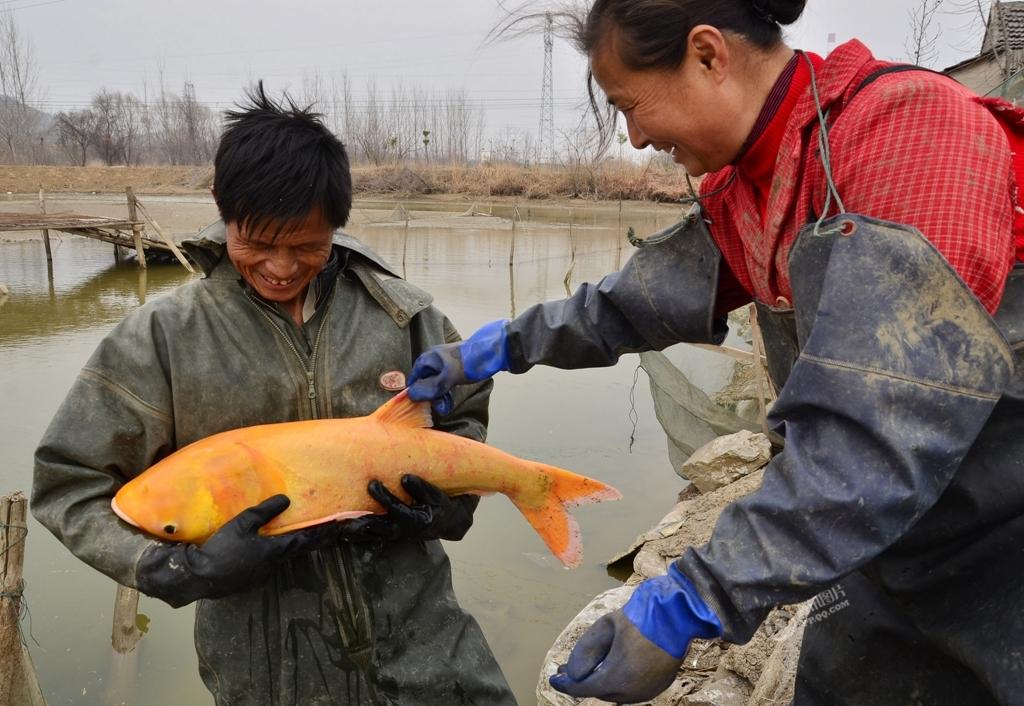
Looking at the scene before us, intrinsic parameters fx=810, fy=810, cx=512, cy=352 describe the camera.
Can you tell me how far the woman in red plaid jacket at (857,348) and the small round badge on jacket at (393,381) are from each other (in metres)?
1.01

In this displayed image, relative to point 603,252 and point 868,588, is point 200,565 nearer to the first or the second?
point 868,588

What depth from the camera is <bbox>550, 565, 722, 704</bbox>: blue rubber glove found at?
1.38 metres

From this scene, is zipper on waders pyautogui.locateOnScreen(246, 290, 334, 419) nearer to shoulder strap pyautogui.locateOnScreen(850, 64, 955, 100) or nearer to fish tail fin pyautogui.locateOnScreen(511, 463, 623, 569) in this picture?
fish tail fin pyautogui.locateOnScreen(511, 463, 623, 569)

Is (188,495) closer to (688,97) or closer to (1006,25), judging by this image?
(688,97)

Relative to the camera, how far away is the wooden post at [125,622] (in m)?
4.45

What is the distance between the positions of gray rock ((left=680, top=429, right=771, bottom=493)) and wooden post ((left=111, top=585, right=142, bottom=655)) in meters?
3.85

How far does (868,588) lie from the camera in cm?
194

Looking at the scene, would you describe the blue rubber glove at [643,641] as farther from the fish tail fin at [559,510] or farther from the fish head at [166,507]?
the fish head at [166,507]

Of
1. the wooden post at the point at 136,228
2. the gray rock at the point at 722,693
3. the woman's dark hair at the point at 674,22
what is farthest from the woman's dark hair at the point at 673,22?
the wooden post at the point at 136,228

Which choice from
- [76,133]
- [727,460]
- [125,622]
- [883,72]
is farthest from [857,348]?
[76,133]

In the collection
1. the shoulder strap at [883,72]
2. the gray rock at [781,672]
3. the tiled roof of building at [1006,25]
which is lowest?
the gray rock at [781,672]

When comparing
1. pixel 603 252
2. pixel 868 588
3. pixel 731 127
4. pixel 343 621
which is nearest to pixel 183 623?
pixel 343 621

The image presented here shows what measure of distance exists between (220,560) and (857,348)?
1517 millimetres

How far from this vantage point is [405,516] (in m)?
2.18
